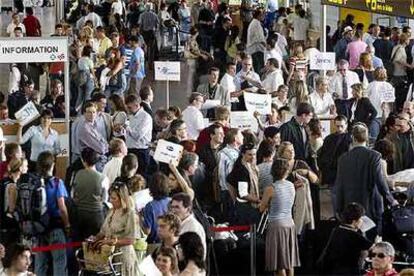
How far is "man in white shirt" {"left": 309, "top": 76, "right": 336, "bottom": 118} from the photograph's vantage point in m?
19.3

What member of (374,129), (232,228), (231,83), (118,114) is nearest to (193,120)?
(118,114)

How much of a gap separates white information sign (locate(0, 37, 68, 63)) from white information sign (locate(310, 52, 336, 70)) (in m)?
4.86

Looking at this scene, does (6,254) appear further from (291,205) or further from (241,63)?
(241,63)

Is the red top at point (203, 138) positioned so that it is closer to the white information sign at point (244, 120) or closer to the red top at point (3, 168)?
the white information sign at point (244, 120)

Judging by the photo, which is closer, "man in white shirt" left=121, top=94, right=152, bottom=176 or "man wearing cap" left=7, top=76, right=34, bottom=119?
"man in white shirt" left=121, top=94, right=152, bottom=176

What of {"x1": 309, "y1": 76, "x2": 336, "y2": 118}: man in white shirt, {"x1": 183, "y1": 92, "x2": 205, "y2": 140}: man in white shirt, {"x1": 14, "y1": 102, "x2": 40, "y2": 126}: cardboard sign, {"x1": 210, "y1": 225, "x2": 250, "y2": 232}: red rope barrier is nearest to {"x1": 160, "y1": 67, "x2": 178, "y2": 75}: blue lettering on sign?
{"x1": 309, "y1": 76, "x2": 336, "y2": 118}: man in white shirt

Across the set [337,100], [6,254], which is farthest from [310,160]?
[6,254]

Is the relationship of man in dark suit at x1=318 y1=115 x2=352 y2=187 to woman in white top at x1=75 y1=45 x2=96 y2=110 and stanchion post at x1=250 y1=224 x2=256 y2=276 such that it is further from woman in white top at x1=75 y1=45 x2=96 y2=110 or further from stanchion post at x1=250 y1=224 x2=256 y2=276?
woman in white top at x1=75 y1=45 x2=96 y2=110

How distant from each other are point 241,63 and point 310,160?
Result: 637cm

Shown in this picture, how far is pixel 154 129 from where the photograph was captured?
61.2 ft

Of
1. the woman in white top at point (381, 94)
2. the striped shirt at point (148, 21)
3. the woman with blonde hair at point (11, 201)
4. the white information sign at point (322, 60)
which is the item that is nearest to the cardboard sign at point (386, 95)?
the woman in white top at point (381, 94)

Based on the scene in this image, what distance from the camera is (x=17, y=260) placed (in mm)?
11422

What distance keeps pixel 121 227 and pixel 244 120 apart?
571 centimetres

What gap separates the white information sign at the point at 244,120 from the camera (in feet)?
59.9
